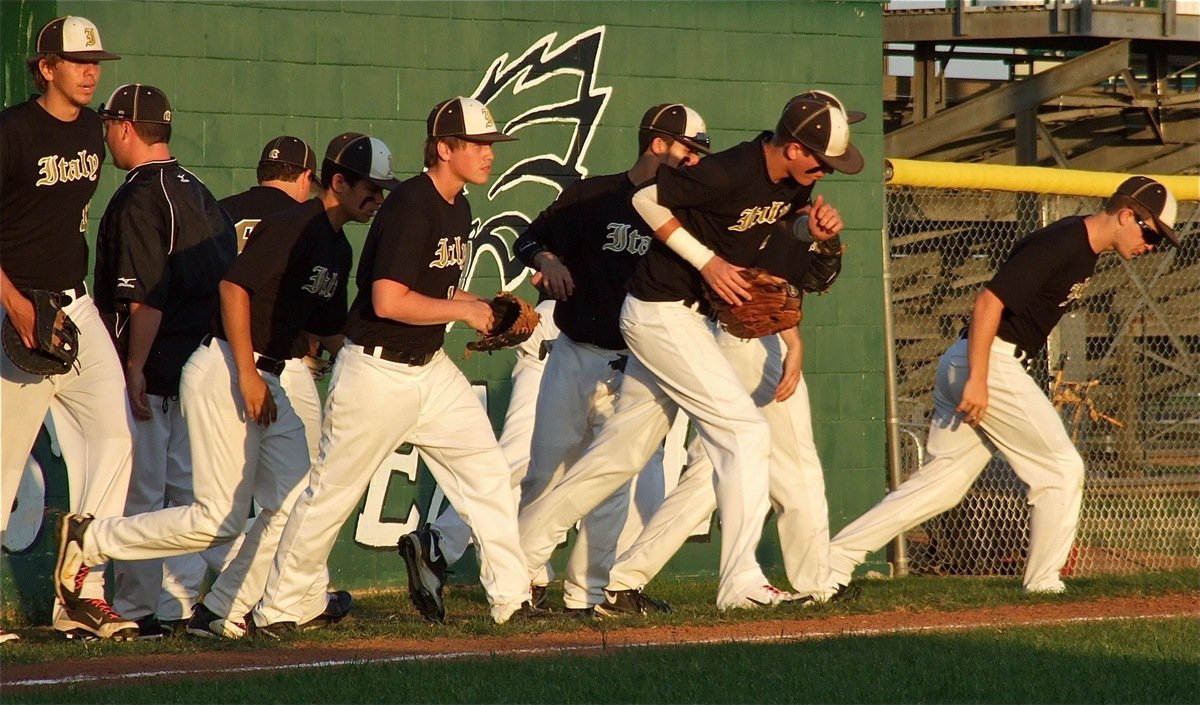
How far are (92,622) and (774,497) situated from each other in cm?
313

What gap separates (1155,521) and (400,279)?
7068 millimetres

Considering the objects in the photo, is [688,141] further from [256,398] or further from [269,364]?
[256,398]

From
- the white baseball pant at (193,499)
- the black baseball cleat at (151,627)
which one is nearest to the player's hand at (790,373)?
the white baseball pant at (193,499)

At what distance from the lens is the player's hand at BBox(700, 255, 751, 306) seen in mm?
6738

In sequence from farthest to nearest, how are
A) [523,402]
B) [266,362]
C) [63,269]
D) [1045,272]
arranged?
[523,402]
[1045,272]
[266,362]
[63,269]

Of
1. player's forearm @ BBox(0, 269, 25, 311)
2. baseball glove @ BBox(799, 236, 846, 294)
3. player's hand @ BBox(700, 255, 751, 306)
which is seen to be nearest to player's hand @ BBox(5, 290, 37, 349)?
player's forearm @ BBox(0, 269, 25, 311)

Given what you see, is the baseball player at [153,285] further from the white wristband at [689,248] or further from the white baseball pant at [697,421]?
the white wristband at [689,248]

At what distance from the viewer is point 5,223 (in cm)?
659

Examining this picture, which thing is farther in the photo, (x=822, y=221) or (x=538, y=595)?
(x=538, y=595)

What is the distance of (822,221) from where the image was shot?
6781mm

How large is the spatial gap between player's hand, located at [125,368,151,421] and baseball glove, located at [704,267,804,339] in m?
2.55

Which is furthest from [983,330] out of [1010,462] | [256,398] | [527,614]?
[256,398]

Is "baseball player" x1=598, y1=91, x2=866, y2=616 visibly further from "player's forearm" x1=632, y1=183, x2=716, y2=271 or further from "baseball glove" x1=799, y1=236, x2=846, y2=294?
"player's forearm" x1=632, y1=183, x2=716, y2=271

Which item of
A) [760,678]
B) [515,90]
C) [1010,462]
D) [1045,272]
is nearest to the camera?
[760,678]
